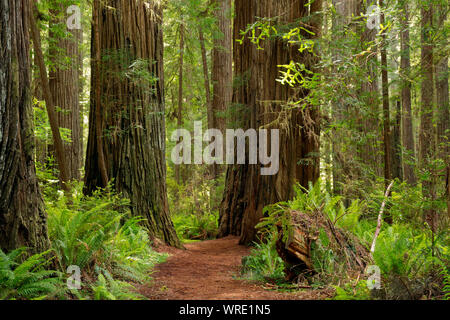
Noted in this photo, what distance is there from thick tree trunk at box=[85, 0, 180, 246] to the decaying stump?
3.76m

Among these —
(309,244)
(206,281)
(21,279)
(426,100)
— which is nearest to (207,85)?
(426,100)

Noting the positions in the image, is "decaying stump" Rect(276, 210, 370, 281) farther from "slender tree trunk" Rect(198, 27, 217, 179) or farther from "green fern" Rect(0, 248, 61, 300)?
"slender tree trunk" Rect(198, 27, 217, 179)

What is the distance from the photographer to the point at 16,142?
3.89 m

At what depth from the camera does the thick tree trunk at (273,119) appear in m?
7.91

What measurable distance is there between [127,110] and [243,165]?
3.49 m

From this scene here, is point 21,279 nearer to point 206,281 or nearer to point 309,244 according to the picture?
point 206,281

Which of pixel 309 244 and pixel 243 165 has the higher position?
pixel 243 165

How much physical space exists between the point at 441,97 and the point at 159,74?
12804 mm

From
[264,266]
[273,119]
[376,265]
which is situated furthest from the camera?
[273,119]

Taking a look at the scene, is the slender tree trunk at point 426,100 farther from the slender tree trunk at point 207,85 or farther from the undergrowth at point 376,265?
the slender tree trunk at point 207,85

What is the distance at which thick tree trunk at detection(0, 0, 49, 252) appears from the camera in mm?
3803

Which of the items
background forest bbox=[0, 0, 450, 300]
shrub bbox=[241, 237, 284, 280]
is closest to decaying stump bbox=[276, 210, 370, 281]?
background forest bbox=[0, 0, 450, 300]

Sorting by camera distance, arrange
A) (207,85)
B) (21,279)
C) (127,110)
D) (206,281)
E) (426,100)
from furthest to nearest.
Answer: (207,85)
(426,100)
(127,110)
(206,281)
(21,279)
